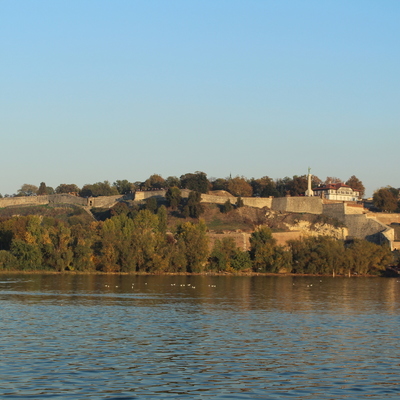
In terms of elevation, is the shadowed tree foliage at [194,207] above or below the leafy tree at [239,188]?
below

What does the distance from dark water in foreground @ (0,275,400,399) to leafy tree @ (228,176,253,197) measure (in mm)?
68042

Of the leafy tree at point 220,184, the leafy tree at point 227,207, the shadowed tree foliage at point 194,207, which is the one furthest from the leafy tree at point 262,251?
the leafy tree at point 220,184

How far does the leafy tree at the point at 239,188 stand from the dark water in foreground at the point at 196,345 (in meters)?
68.0

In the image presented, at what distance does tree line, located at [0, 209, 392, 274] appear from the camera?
61469 mm

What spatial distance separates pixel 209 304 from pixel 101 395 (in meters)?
21.1

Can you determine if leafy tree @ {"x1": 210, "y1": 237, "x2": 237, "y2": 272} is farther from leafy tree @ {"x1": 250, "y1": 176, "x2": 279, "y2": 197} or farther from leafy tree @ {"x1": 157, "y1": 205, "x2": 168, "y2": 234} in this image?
leafy tree @ {"x1": 250, "y1": 176, "x2": 279, "y2": 197}

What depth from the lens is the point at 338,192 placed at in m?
108

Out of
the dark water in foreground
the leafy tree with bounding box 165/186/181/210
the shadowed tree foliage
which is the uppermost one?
the leafy tree with bounding box 165/186/181/210

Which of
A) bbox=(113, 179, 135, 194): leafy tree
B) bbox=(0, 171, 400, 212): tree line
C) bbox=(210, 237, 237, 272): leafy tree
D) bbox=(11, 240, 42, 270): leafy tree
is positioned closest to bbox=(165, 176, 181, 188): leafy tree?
bbox=(0, 171, 400, 212): tree line

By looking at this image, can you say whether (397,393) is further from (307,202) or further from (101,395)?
(307,202)

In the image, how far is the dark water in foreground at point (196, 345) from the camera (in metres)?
16.3

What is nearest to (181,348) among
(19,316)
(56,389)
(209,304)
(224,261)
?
(56,389)

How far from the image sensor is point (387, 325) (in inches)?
1113

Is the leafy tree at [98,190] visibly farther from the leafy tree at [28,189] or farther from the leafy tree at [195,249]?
the leafy tree at [195,249]
